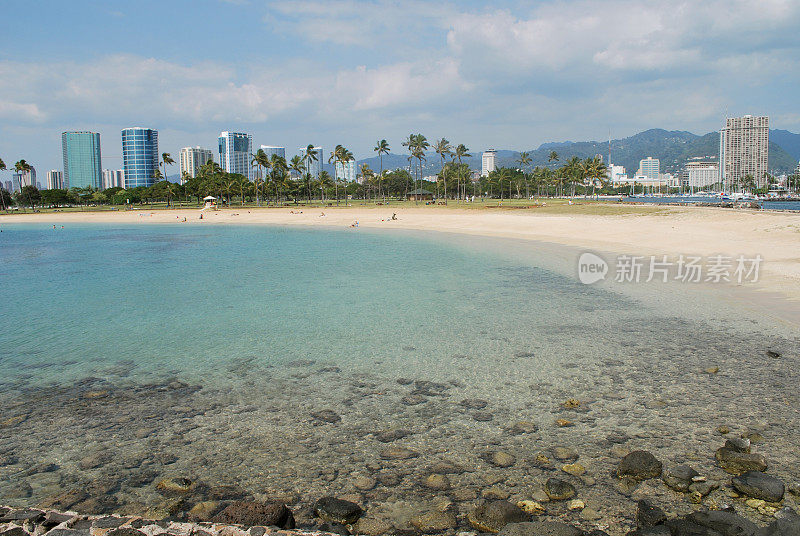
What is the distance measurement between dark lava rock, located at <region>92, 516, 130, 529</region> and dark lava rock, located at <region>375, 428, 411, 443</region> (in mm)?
2938

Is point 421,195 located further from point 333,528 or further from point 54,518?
point 54,518

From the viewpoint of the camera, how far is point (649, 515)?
15.0 ft

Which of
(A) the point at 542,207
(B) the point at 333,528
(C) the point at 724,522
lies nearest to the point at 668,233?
(C) the point at 724,522

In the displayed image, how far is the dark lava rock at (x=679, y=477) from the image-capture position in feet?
16.8

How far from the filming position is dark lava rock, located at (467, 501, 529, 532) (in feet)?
14.9

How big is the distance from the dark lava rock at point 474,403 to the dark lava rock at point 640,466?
7.20ft

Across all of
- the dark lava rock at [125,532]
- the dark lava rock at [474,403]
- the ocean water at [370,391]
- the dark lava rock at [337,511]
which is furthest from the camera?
the dark lava rock at [474,403]

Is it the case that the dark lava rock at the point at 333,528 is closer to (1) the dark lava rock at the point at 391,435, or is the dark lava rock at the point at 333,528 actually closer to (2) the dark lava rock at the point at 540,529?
(2) the dark lava rock at the point at 540,529

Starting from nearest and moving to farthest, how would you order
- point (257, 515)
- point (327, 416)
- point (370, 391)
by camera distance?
point (257, 515)
point (327, 416)
point (370, 391)

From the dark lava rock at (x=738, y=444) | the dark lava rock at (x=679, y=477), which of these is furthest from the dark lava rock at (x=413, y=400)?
the dark lava rock at (x=738, y=444)

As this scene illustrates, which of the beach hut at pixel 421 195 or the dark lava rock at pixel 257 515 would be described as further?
the beach hut at pixel 421 195

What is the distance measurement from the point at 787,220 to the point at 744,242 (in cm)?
1085

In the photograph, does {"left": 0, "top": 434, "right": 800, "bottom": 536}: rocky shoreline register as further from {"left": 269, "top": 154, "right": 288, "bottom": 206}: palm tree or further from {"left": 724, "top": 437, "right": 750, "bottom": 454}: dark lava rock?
{"left": 269, "top": 154, "right": 288, "bottom": 206}: palm tree

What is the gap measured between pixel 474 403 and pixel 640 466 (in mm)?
2560
